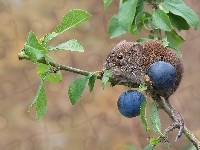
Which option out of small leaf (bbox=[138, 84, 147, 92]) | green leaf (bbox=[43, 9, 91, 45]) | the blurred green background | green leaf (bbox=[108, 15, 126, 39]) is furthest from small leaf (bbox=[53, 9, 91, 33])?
the blurred green background

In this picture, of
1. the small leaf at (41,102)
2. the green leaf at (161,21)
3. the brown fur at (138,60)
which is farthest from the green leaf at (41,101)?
the green leaf at (161,21)

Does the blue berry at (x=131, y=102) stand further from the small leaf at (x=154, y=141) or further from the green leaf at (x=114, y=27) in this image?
the green leaf at (x=114, y=27)

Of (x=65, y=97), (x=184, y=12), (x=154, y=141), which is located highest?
(x=184, y=12)

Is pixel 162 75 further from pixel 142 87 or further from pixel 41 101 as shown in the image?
pixel 41 101

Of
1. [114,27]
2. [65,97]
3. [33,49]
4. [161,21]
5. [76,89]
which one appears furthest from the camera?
[65,97]

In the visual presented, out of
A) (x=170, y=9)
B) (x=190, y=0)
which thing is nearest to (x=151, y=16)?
(x=170, y=9)

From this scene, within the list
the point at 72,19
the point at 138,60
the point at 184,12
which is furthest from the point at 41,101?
the point at 184,12

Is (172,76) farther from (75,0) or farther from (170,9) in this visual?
(75,0)
